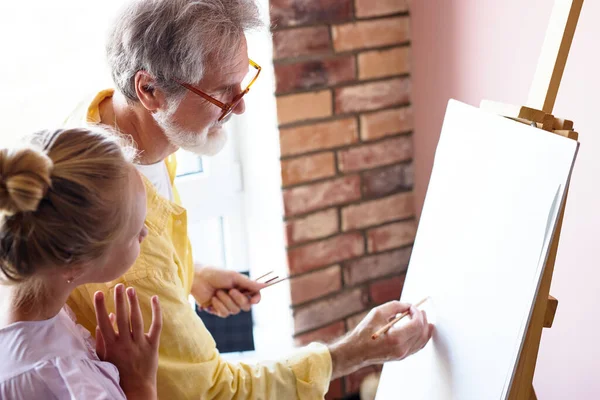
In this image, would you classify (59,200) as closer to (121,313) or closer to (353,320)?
(121,313)

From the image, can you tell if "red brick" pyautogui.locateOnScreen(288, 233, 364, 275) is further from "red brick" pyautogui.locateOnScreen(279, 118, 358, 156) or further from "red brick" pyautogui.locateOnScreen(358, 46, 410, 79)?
"red brick" pyautogui.locateOnScreen(358, 46, 410, 79)

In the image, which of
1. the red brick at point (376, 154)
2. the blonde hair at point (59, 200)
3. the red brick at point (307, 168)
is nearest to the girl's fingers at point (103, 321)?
the blonde hair at point (59, 200)

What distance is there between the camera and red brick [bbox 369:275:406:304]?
1.96 meters

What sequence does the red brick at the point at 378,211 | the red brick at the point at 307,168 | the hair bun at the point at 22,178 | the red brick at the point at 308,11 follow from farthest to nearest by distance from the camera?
the red brick at the point at 378,211 < the red brick at the point at 307,168 < the red brick at the point at 308,11 < the hair bun at the point at 22,178

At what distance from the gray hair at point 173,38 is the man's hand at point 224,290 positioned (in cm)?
45

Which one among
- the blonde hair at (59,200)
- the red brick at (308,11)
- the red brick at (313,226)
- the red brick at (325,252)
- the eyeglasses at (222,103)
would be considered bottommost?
the red brick at (325,252)

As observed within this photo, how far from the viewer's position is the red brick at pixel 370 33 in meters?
1.75

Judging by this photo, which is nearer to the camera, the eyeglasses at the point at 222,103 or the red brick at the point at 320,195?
the eyeglasses at the point at 222,103

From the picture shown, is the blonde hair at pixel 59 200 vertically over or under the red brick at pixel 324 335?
over

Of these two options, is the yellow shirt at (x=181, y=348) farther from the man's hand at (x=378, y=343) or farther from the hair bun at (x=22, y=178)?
the hair bun at (x=22, y=178)

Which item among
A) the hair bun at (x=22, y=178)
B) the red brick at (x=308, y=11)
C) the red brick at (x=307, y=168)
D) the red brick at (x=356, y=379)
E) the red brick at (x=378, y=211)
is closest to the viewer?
the hair bun at (x=22, y=178)

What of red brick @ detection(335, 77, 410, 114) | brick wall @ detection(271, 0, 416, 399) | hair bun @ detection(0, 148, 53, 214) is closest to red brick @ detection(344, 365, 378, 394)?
brick wall @ detection(271, 0, 416, 399)

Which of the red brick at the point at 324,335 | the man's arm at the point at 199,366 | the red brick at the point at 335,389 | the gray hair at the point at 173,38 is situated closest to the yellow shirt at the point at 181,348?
the man's arm at the point at 199,366

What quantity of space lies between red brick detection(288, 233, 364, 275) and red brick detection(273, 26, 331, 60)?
46 centimetres
